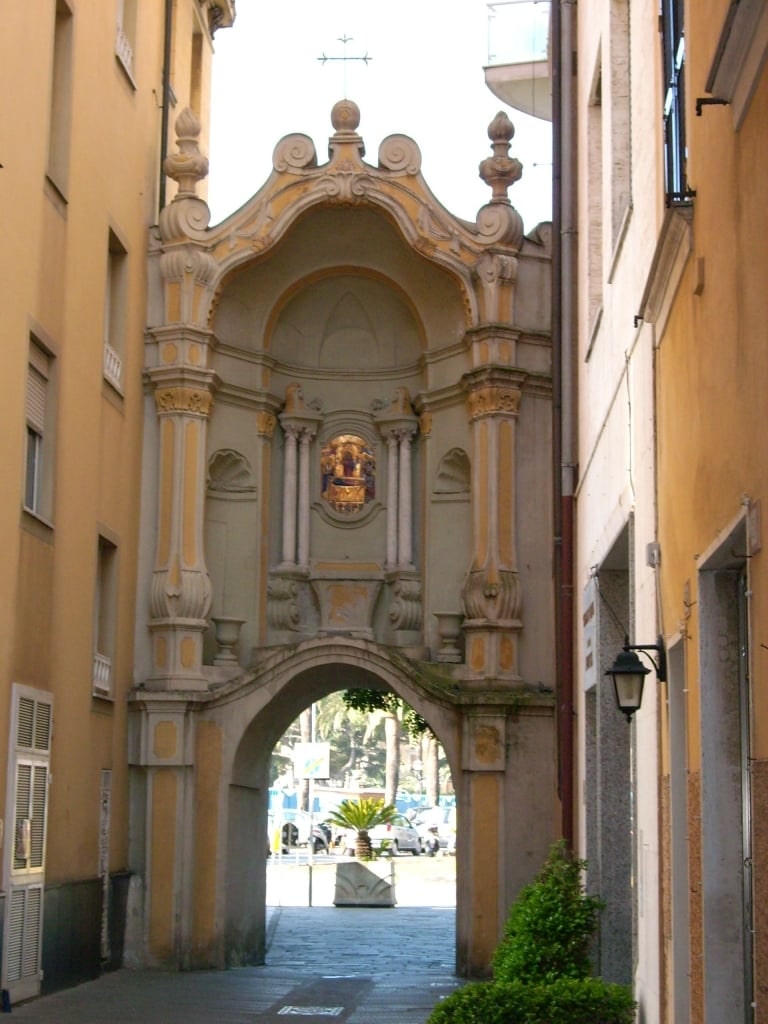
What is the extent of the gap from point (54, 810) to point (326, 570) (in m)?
6.22

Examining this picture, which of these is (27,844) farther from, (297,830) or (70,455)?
(297,830)

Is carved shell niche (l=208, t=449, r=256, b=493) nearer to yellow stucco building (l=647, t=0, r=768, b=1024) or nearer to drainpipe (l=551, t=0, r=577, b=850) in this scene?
drainpipe (l=551, t=0, r=577, b=850)

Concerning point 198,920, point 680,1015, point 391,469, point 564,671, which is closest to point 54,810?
point 198,920

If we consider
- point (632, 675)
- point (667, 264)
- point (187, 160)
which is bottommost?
point (632, 675)

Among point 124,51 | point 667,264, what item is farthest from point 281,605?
point 667,264

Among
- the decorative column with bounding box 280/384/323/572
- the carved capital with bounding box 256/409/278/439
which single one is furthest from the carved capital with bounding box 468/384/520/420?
the carved capital with bounding box 256/409/278/439

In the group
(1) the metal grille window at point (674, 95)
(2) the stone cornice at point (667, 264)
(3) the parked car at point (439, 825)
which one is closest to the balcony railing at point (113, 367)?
(2) the stone cornice at point (667, 264)

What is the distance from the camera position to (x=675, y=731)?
29.7ft

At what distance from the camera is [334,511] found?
71.9 ft

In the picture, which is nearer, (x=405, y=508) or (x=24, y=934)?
(x=24, y=934)

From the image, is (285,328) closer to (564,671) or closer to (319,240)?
(319,240)

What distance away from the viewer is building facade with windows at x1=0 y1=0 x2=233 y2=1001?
1468 cm

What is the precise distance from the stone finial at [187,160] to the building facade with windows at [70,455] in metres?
0.35

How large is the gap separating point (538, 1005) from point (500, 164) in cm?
1290
